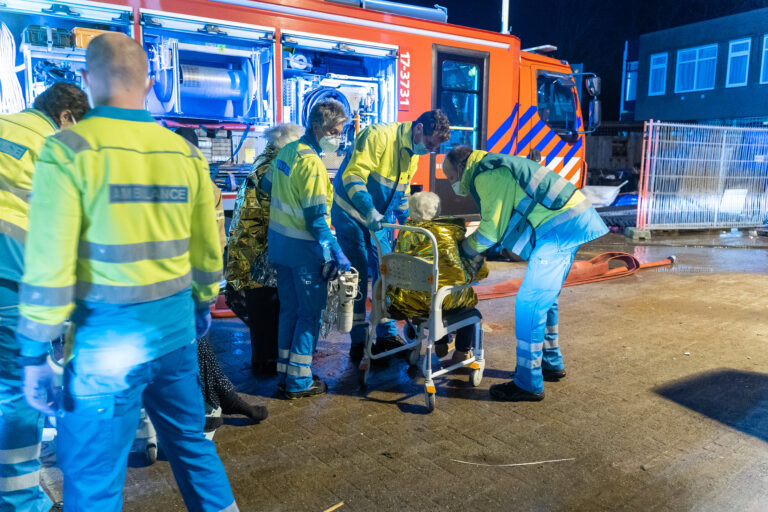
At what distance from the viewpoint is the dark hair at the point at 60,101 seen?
2.68 metres

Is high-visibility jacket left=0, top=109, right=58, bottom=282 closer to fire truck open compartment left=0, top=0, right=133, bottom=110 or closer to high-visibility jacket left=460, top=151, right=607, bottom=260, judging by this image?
high-visibility jacket left=460, top=151, right=607, bottom=260

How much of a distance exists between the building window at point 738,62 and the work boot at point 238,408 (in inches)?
1060

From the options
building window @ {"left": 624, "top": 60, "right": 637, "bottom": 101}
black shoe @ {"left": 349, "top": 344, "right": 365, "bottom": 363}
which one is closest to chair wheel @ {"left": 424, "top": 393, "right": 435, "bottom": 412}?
black shoe @ {"left": 349, "top": 344, "right": 365, "bottom": 363}

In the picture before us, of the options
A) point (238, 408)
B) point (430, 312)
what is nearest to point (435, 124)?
point (430, 312)

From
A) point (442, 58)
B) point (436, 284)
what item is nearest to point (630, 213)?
point (442, 58)

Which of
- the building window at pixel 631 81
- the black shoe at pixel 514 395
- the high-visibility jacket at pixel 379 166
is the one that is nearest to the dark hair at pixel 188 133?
the high-visibility jacket at pixel 379 166

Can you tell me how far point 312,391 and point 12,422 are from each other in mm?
1924

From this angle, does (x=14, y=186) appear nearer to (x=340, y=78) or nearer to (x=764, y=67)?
(x=340, y=78)

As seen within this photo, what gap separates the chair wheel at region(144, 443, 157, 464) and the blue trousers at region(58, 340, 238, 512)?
1.16 m

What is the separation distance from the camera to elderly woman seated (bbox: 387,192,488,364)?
409 cm

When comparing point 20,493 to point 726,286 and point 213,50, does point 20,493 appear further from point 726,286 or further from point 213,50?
point 726,286

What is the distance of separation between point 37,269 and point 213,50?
499 centimetres

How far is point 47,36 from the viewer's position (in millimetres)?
5391

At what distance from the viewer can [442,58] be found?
25.3 feet
